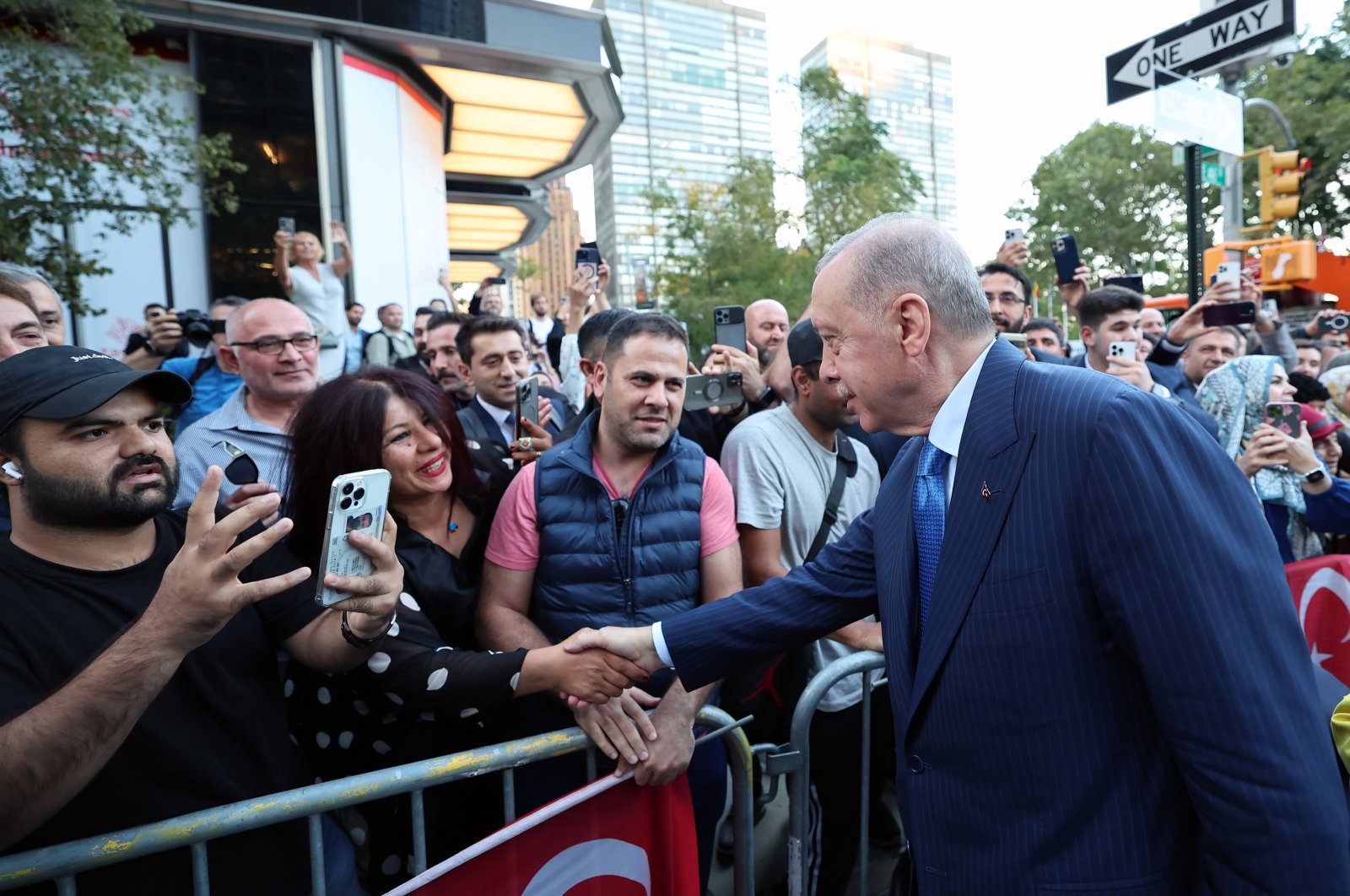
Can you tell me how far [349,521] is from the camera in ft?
5.65

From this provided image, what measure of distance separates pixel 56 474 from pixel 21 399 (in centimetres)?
18

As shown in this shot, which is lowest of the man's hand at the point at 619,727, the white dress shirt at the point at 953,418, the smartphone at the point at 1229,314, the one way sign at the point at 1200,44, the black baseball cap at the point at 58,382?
the man's hand at the point at 619,727

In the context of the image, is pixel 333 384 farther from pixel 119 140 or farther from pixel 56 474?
pixel 119 140

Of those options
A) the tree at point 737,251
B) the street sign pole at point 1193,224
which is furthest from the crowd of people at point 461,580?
the tree at point 737,251

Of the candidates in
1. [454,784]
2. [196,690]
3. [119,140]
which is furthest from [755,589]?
[119,140]

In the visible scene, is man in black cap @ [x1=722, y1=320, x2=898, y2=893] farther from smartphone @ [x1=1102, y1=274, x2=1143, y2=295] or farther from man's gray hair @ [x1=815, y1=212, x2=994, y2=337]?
smartphone @ [x1=1102, y1=274, x2=1143, y2=295]

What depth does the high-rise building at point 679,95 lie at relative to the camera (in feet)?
221

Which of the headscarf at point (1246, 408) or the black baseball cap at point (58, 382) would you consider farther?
the headscarf at point (1246, 408)

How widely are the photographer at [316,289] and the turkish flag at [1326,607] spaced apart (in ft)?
19.2

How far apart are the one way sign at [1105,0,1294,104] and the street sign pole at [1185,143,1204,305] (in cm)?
72

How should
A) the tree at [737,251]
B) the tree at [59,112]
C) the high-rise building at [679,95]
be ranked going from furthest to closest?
the high-rise building at [679,95] < the tree at [737,251] < the tree at [59,112]

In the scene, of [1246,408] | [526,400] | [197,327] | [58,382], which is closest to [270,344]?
[526,400]

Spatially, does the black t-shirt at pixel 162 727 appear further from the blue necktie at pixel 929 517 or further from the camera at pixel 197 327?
the camera at pixel 197 327

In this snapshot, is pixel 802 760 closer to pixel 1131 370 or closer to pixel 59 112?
pixel 1131 370
